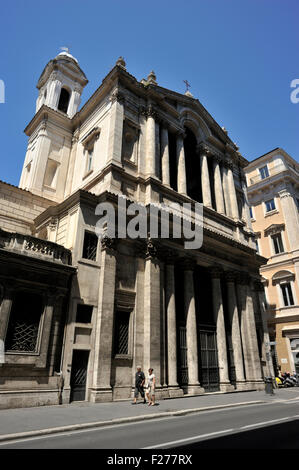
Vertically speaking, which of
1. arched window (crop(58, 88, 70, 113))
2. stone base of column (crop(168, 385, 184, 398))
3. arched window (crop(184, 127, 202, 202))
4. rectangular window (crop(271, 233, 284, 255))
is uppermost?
arched window (crop(58, 88, 70, 113))

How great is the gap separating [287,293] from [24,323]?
26364 millimetres

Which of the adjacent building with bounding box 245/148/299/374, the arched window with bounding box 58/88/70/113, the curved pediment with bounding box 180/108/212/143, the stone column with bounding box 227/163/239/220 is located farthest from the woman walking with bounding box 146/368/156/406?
the arched window with bounding box 58/88/70/113

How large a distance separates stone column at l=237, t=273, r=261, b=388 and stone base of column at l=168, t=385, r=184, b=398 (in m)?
→ 6.99

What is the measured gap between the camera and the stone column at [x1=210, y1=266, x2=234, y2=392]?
63.1 feet

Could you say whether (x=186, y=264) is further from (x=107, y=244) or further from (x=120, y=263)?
(x=107, y=244)

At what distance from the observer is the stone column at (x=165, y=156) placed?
21.4 m

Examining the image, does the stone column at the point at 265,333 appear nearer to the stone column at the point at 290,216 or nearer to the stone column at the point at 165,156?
the stone column at the point at 290,216

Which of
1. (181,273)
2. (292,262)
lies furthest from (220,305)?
(292,262)

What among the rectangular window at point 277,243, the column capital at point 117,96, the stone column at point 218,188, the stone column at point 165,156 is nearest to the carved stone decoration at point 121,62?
the column capital at point 117,96

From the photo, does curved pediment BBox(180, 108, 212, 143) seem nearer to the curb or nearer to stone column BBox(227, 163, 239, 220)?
stone column BBox(227, 163, 239, 220)

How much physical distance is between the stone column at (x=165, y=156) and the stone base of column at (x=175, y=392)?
1258cm

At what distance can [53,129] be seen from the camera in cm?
2516

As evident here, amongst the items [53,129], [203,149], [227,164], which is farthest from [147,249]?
[227,164]
